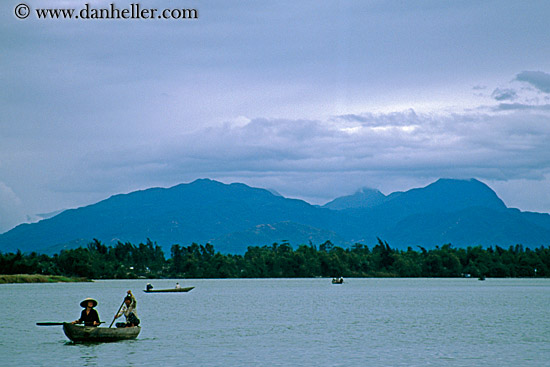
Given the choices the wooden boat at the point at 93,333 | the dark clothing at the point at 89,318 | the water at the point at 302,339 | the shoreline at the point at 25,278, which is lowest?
the water at the point at 302,339

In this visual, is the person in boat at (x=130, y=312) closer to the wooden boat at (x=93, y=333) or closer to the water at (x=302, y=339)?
the wooden boat at (x=93, y=333)

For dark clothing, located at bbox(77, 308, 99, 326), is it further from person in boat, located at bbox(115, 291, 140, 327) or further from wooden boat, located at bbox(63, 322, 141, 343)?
person in boat, located at bbox(115, 291, 140, 327)

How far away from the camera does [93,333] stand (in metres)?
44.2

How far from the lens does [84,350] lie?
42750mm

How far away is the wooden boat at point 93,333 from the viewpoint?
144ft

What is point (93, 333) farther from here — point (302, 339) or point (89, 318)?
point (302, 339)

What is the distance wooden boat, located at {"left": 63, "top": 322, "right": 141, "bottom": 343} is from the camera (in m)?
44.0

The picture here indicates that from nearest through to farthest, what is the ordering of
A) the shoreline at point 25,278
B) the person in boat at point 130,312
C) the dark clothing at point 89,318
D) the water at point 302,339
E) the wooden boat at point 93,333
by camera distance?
the water at point 302,339 → the wooden boat at point 93,333 → the dark clothing at point 89,318 → the person in boat at point 130,312 → the shoreline at point 25,278

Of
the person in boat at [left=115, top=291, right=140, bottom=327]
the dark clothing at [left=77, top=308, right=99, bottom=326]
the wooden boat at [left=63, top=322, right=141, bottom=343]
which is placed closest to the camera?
the wooden boat at [left=63, top=322, right=141, bottom=343]

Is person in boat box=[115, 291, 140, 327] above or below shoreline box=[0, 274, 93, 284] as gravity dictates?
below

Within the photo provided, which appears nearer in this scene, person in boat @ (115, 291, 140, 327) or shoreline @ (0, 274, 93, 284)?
person in boat @ (115, 291, 140, 327)

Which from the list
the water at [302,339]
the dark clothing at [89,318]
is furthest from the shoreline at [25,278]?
the dark clothing at [89,318]

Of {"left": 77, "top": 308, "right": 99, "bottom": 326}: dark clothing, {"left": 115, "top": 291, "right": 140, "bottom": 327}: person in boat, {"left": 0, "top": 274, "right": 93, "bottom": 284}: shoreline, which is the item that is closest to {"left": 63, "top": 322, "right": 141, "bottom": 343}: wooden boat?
{"left": 77, "top": 308, "right": 99, "bottom": 326}: dark clothing

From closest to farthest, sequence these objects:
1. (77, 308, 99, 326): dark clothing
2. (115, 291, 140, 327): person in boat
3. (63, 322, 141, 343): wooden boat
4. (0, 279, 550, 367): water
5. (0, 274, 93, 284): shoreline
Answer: (0, 279, 550, 367): water
(63, 322, 141, 343): wooden boat
(77, 308, 99, 326): dark clothing
(115, 291, 140, 327): person in boat
(0, 274, 93, 284): shoreline
